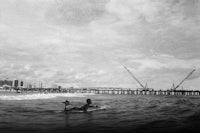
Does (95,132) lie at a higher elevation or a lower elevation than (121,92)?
higher

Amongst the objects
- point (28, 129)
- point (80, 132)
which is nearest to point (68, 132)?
point (80, 132)

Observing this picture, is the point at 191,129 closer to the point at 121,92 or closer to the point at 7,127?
the point at 7,127

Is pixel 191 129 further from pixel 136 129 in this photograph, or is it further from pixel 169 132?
pixel 136 129

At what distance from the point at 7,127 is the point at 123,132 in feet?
22.2

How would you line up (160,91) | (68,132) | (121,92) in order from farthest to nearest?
(121,92), (160,91), (68,132)

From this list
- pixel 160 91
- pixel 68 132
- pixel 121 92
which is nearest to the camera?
pixel 68 132

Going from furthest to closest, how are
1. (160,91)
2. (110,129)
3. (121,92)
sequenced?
(121,92), (160,91), (110,129)

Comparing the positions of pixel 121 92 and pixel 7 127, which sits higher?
pixel 7 127

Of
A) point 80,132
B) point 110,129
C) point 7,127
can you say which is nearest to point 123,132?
point 110,129

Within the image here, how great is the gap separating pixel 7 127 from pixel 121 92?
163 m

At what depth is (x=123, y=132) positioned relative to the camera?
11539 mm

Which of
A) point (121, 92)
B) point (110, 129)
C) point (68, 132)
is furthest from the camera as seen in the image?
point (121, 92)

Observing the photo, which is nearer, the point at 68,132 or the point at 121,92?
the point at 68,132

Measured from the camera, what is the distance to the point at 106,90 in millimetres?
182375
